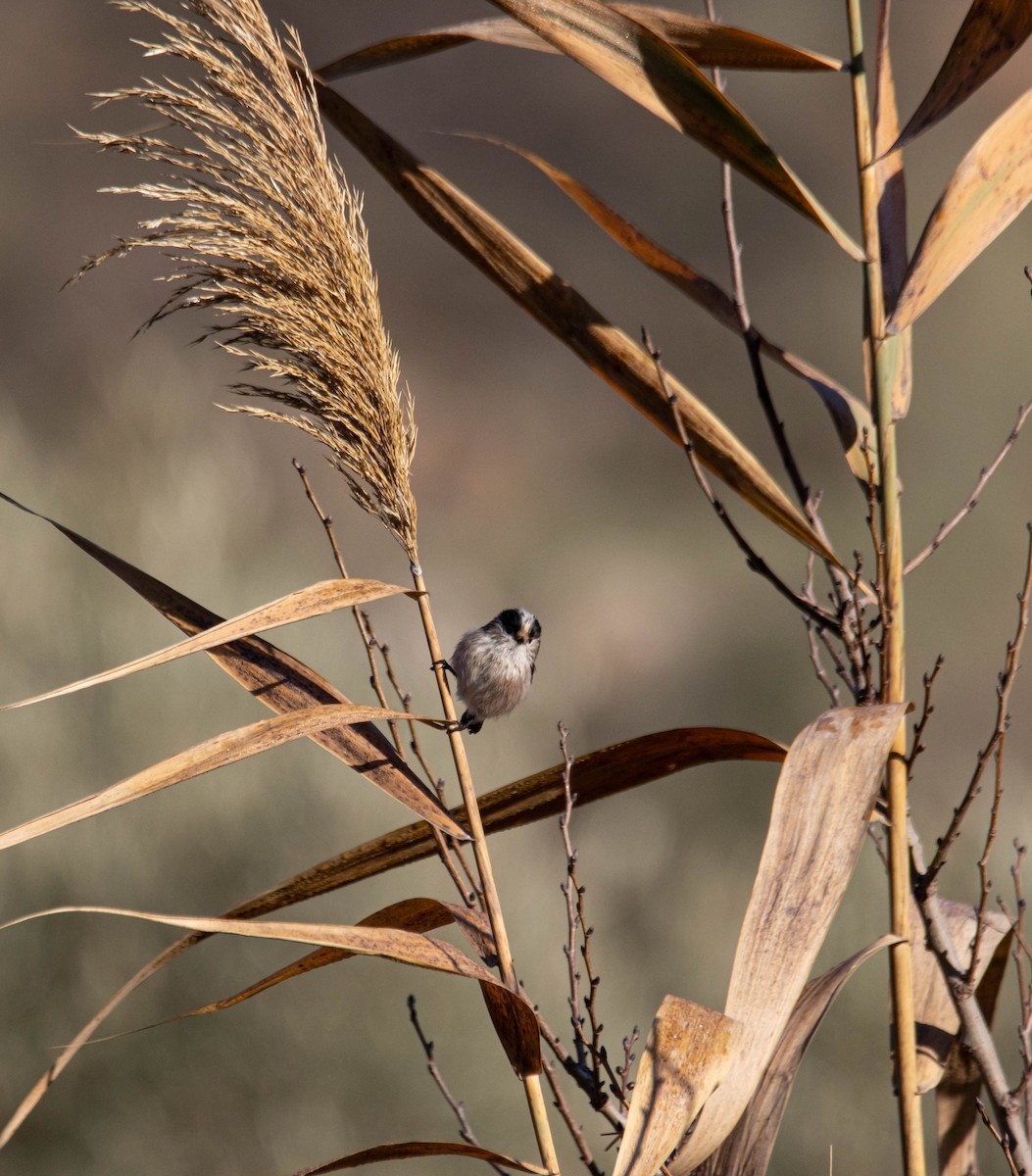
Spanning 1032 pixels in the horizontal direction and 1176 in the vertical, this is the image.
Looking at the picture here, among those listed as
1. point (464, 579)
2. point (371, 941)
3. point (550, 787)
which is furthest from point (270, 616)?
point (464, 579)

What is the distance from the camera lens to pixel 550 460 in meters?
9.63

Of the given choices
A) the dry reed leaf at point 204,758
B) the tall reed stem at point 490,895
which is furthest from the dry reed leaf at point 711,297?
the dry reed leaf at point 204,758

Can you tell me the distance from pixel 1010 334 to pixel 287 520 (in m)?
6.97

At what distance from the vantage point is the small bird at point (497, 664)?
1.99 metres

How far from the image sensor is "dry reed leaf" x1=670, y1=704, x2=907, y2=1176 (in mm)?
826

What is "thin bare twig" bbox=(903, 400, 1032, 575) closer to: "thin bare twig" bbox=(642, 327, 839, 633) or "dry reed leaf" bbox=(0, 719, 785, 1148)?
"thin bare twig" bbox=(642, 327, 839, 633)

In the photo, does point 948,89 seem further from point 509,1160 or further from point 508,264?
point 509,1160

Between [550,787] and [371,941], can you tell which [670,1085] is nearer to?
[371,941]

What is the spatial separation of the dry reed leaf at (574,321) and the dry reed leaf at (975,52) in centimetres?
30

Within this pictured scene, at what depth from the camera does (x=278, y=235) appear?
1.02 metres

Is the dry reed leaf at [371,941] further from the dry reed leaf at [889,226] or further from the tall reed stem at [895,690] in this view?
the dry reed leaf at [889,226]

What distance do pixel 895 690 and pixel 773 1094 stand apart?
365 mm

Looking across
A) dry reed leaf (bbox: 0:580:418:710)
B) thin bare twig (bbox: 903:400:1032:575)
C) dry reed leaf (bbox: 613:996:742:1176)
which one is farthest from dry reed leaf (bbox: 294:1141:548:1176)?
thin bare twig (bbox: 903:400:1032:575)


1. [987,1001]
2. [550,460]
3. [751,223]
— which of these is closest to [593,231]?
[751,223]
